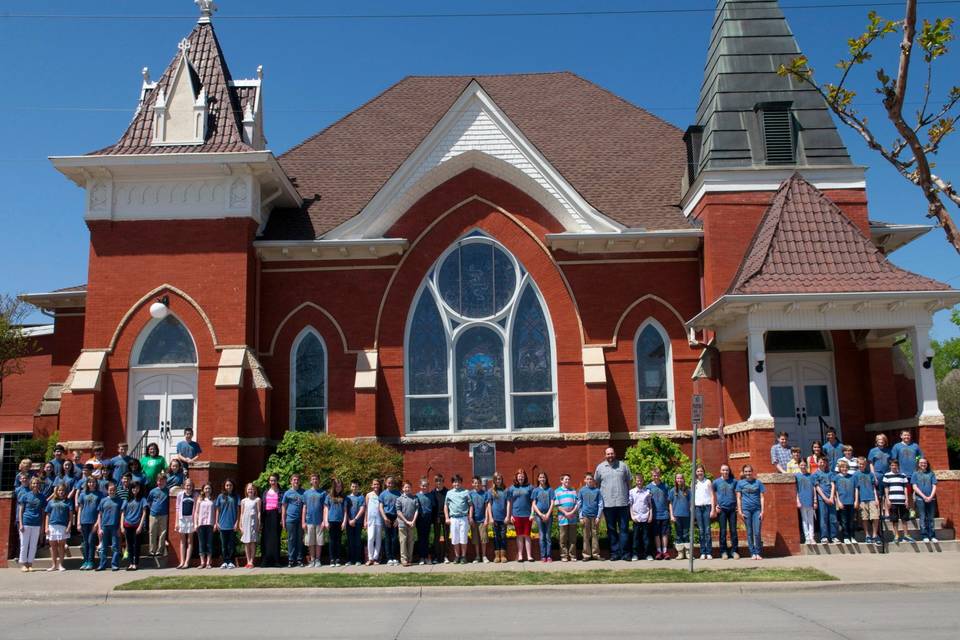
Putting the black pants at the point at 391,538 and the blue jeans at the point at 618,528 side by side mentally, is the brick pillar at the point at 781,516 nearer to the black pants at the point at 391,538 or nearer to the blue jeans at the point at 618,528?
the blue jeans at the point at 618,528

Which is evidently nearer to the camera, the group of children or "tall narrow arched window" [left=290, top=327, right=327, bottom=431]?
Answer: the group of children

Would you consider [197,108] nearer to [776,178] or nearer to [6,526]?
[6,526]

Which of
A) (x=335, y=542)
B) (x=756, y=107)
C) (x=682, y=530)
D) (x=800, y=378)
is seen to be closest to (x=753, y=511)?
(x=682, y=530)

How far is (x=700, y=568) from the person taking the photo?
1398 cm

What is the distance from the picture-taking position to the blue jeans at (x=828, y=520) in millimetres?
15906

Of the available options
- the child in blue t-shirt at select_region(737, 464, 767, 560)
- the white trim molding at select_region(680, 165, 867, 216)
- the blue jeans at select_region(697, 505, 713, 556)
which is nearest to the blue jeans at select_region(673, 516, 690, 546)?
the blue jeans at select_region(697, 505, 713, 556)

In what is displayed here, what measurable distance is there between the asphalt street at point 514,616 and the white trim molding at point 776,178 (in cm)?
1048

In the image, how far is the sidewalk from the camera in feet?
41.0

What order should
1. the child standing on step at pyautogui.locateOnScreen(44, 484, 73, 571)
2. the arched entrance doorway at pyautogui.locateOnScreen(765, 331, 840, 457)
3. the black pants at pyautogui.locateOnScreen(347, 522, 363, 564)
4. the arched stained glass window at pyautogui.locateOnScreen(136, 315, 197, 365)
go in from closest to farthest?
1. the child standing on step at pyautogui.locateOnScreen(44, 484, 73, 571)
2. the black pants at pyautogui.locateOnScreen(347, 522, 363, 564)
3. the arched entrance doorway at pyautogui.locateOnScreen(765, 331, 840, 457)
4. the arched stained glass window at pyautogui.locateOnScreen(136, 315, 197, 365)

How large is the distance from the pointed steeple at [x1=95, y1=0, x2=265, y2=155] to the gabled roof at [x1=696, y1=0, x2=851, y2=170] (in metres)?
10.7

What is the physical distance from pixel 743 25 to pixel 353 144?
34.2 ft

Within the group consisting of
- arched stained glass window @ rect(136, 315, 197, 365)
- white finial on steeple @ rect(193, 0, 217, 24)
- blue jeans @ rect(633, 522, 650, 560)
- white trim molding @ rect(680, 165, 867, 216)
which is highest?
white finial on steeple @ rect(193, 0, 217, 24)

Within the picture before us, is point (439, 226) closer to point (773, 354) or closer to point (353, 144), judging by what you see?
point (353, 144)

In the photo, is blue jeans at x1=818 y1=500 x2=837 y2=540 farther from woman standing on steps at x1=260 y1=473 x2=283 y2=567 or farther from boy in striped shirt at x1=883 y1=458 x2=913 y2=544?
woman standing on steps at x1=260 y1=473 x2=283 y2=567
